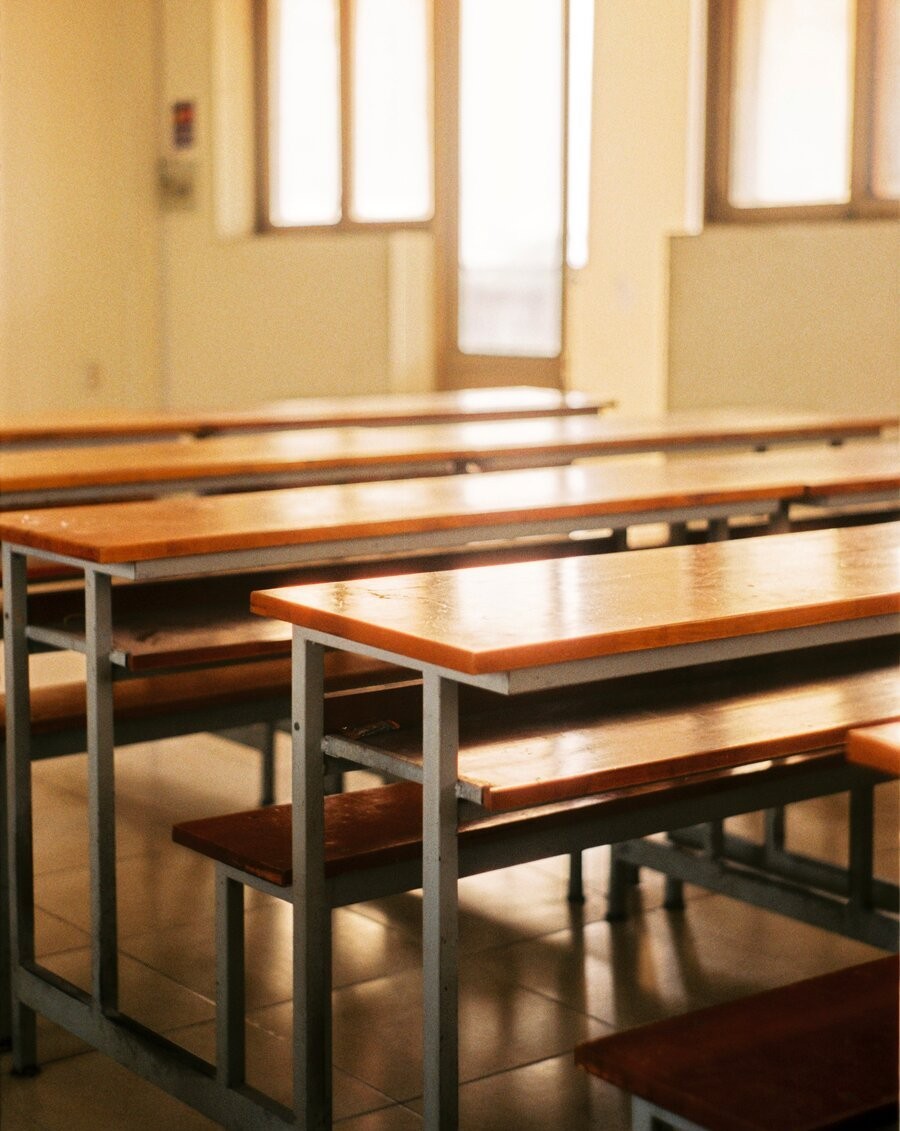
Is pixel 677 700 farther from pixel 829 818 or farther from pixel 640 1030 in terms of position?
pixel 829 818

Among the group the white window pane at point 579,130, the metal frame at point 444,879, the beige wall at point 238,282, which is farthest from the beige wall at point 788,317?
the metal frame at point 444,879

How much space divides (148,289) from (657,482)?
257 inches

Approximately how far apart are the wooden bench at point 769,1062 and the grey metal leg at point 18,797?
3.65ft

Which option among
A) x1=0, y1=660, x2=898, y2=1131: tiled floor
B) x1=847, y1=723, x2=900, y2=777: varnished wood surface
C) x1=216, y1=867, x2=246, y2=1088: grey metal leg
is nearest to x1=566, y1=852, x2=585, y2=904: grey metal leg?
x1=0, y1=660, x2=898, y2=1131: tiled floor

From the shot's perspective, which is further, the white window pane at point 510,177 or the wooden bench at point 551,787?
the white window pane at point 510,177

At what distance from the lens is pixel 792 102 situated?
5.84 m

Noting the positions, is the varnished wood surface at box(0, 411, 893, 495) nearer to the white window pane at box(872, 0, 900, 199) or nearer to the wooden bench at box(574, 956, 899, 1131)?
the white window pane at box(872, 0, 900, 199)

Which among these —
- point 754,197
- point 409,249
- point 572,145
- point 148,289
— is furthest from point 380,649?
point 148,289

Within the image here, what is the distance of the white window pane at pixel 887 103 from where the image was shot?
5465 mm

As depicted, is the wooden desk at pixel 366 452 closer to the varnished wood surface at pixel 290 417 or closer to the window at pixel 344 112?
the varnished wood surface at pixel 290 417

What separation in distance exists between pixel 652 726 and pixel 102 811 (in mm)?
796

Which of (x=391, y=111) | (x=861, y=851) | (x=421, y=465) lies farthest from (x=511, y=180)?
(x=861, y=851)

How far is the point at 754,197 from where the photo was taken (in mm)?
6027

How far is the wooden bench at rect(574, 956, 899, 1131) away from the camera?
1.41 m
